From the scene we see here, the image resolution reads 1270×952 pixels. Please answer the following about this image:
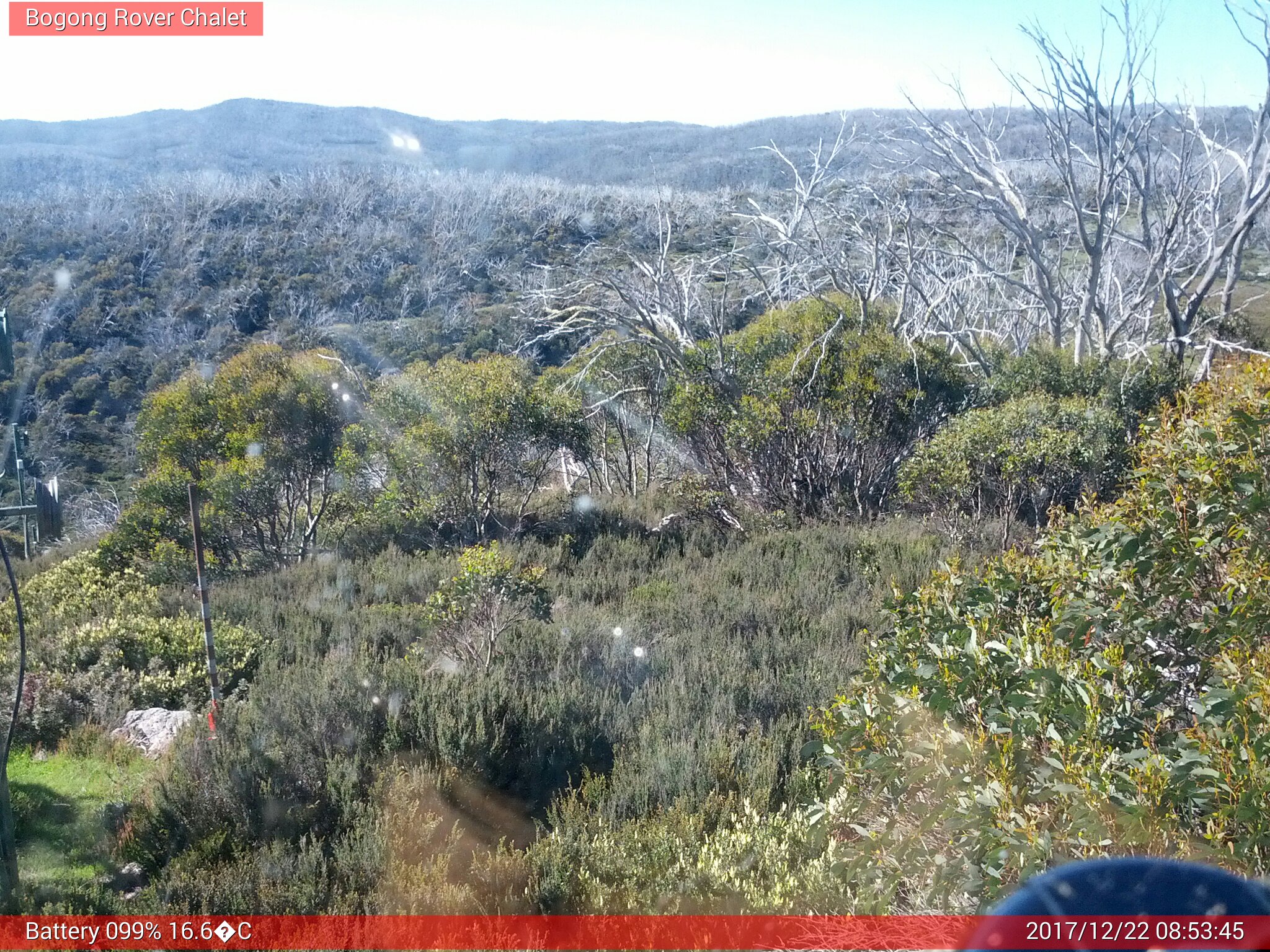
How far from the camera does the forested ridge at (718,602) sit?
2709mm

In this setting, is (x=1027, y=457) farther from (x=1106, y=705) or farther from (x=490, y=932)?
(x=490, y=932)

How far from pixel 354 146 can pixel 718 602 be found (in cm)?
6308

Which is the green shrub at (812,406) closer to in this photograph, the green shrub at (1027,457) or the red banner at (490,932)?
the green shrub at (1027,457)

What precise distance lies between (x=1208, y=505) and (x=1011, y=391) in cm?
740

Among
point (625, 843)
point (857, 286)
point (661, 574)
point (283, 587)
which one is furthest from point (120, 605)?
point (857, 286)

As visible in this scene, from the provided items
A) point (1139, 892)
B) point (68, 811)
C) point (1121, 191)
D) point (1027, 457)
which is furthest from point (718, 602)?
point (1121, 191)

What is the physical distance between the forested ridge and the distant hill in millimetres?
35112

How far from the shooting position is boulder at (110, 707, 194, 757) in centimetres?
490

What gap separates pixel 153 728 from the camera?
5.09 m

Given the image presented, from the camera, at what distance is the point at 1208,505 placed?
2.67 m

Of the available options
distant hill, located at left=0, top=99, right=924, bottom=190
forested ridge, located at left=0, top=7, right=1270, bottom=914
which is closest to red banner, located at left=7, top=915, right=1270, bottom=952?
forested ridge, located at left=0, top=7, right=1270, bottom=914

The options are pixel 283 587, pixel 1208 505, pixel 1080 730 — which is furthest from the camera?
pixel 283 587

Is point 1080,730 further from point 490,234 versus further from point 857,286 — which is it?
point 490,234

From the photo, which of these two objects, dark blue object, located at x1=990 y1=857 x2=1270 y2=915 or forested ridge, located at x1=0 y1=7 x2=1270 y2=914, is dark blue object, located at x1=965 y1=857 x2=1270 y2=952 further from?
forested ridge, located at x1=0 y1=7 x2=1270 y2=914
